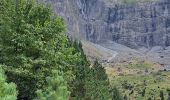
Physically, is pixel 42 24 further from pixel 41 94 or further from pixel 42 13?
pixel 41 94

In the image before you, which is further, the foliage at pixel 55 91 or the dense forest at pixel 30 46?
the dense forest at pixel 30 46

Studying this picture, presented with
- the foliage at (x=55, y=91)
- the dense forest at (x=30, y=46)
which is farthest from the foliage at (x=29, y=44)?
the foliage at (x=55, y=91)

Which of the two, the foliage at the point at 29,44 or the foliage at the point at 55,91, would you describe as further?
the foliage at the point at 29,44

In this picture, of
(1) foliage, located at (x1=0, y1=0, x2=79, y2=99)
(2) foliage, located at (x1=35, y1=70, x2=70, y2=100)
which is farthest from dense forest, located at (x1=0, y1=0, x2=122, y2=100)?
(2) foliage, located at (x1=35, y1=70, x2=70, y2=100)

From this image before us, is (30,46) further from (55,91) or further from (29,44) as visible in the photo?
(55,91)

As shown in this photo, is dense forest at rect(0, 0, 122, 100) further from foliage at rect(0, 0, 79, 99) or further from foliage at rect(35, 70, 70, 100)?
foliage at rect(35, 70, 70, 100)

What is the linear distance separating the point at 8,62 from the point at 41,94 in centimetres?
1395

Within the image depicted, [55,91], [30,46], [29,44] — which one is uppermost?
[29,44]

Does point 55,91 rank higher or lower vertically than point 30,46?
lower

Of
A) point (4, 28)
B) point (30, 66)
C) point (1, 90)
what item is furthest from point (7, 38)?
point (1, 90)

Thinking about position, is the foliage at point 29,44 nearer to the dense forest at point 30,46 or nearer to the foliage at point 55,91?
the dense forest at point 30,46

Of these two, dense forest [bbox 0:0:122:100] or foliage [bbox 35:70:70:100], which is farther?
dense forest [bbox 0:0:122:100]

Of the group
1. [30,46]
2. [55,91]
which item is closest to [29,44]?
[30,46]

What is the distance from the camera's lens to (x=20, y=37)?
39531mm
